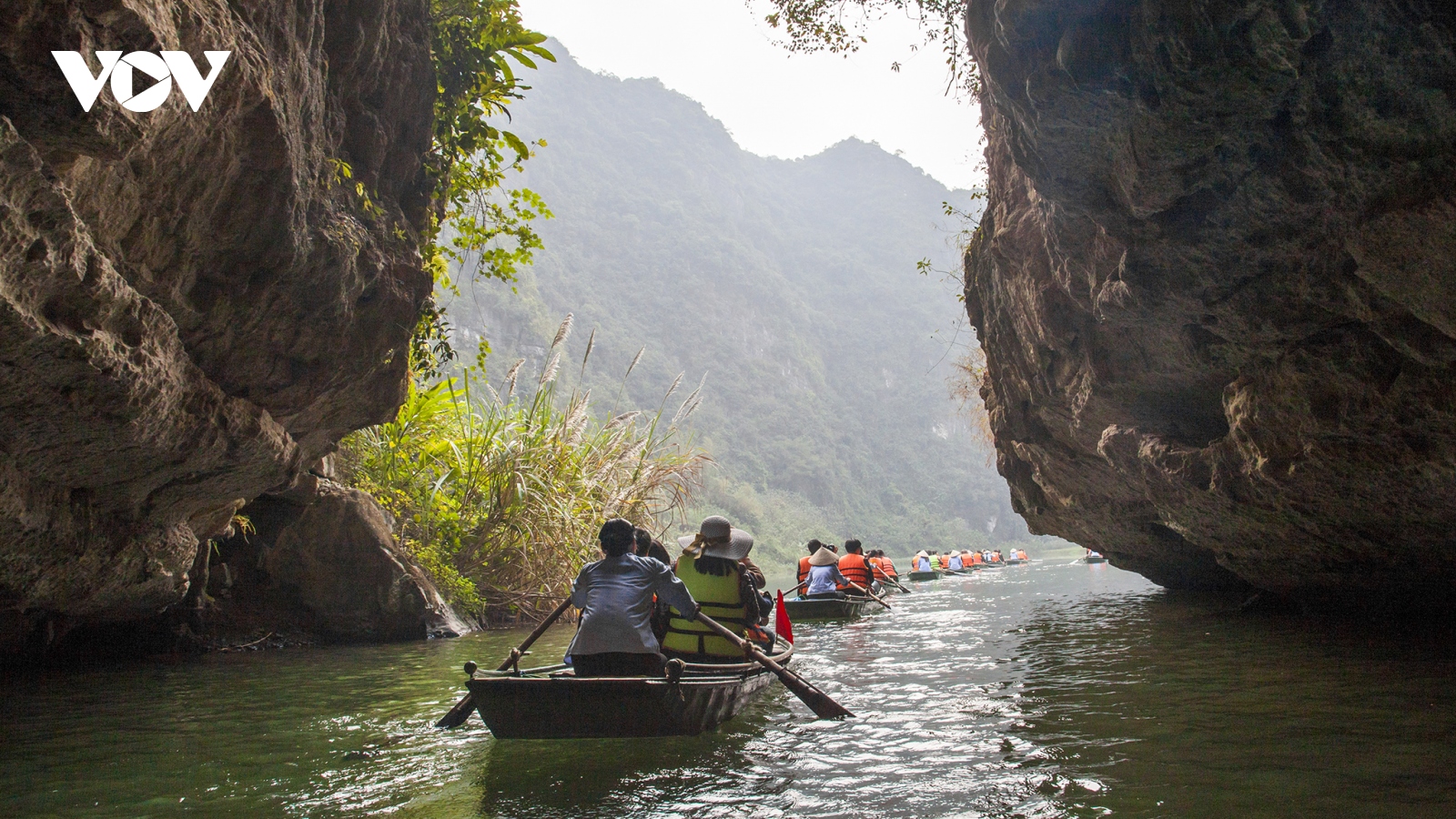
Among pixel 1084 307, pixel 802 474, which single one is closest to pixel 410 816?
pixel 1084 307

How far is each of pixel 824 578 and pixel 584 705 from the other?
30.9ft

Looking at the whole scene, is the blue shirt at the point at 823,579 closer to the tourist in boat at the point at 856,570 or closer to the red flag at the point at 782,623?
the tourist in boat at the point at 856,570

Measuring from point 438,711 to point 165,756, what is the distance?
1.70m

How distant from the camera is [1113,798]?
12.2 ft

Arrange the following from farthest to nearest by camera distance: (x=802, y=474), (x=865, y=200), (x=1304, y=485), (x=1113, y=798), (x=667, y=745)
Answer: (x=865, y=200)
(x=802, y=474)
(x=1304, y=485)
(x=667, y=745)
(x=1113, y=798)

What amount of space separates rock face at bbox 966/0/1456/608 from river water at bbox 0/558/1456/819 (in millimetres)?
1329

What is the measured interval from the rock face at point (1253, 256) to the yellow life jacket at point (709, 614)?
3.59 m

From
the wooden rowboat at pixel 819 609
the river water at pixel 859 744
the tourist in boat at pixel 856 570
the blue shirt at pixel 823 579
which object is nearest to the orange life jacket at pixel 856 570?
the tourist in boat at pixel 856 570

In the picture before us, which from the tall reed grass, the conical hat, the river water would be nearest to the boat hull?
the conical hat

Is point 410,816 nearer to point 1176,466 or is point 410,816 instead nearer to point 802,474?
point 1176,466

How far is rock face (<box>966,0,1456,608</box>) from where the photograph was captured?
4.40 m

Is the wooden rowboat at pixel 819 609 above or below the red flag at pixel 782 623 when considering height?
below

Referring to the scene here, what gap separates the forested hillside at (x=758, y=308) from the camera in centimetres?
6719

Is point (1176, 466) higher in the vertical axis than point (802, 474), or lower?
lower
